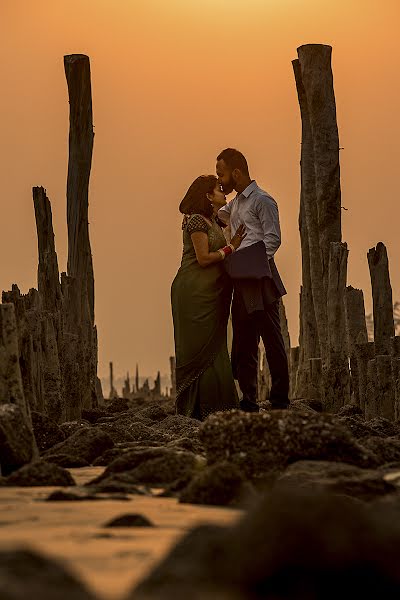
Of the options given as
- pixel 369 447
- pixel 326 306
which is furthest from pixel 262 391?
pixel 369 447

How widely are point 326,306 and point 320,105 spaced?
223 cm

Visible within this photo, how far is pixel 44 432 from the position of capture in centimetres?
977

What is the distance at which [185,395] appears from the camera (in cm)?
1303

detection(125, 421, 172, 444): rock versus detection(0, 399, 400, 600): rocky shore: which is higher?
detection(125, 421, 172, 444): rock

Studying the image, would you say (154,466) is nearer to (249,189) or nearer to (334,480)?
(334,480)

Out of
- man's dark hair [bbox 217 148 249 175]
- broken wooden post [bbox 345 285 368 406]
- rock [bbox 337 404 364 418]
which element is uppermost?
man's dark hair [bbox 217 148 249 175]

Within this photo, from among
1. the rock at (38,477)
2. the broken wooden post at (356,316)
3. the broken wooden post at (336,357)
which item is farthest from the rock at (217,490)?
the broken wooden post at (356,316)

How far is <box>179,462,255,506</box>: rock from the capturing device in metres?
6.02

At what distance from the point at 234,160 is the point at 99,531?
→ 785 cm

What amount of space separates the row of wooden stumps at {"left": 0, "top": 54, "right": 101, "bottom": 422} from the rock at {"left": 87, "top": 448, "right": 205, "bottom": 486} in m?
1.47

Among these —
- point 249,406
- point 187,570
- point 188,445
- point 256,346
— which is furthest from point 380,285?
point 187,570

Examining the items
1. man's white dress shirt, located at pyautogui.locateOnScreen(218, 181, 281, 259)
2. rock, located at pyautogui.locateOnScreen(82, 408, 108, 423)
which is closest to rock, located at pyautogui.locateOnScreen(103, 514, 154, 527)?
man's white dress shirt, located at pyautogui.locateOnScreen(218, 181, 281, 259)

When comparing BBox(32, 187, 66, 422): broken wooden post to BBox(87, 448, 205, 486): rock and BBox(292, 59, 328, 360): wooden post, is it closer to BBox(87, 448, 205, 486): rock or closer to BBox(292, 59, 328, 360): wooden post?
BBox(292, 59, 328, 360): wooden post

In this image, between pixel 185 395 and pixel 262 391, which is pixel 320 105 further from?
pixel 262 391
